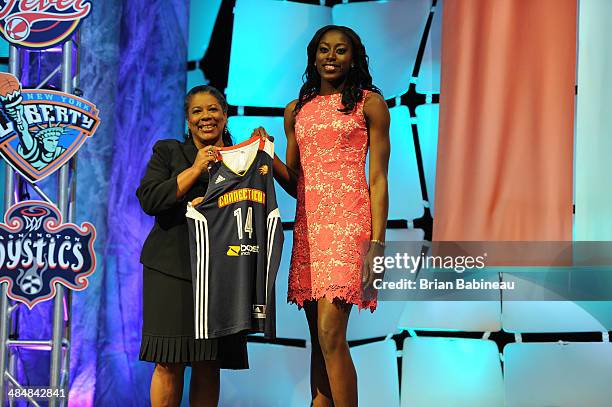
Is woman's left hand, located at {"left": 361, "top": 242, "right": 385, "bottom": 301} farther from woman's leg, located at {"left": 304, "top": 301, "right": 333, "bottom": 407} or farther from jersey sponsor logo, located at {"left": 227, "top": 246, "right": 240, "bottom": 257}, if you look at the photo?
jersey sponsor logo, located at {"left": 227, "top": 246, "right": 240, "bottom": 257}

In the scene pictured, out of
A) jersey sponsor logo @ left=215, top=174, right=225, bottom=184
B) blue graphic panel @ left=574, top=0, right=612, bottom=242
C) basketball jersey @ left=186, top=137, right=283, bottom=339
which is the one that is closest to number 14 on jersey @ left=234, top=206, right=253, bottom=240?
basketball jersey @ left=186, top=137, right=283, bottom=339

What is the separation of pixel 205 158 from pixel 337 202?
1.74 feet

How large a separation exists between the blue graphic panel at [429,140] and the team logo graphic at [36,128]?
1770 millimetres

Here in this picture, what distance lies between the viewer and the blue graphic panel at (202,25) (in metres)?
4.49

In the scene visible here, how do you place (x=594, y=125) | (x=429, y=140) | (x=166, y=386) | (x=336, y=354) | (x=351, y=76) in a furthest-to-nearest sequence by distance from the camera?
(x=429, y=140)
(x=594, y=125)
(x=351, y=76)
(x=166, y=386)
(x=336, y=354)

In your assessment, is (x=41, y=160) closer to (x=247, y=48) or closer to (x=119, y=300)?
(x=119, y=300)

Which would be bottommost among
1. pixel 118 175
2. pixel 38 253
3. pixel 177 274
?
pixel 177 274

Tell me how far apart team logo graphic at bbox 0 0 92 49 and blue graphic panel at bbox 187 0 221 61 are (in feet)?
2.43

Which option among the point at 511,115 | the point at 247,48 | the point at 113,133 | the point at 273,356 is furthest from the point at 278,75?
the point at 273,356

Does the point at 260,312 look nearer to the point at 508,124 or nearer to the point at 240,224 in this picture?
the point at 240,224

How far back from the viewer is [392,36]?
4293 mm

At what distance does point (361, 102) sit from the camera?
3096 mm

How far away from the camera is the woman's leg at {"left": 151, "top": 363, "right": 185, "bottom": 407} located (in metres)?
3.03

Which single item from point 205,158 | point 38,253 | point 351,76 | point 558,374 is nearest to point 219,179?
point 205,158
